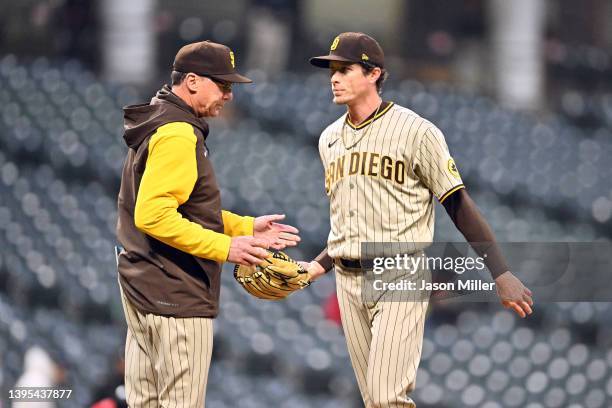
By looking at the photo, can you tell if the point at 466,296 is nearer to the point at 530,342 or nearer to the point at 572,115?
the point at 530,342

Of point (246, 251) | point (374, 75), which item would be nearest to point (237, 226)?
point (246, 251)

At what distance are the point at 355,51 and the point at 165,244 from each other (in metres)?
0.71

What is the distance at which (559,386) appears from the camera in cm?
490

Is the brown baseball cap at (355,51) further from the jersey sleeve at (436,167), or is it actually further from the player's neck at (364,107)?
the jersey sleeve at (436,167)

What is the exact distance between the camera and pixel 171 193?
2.16 m

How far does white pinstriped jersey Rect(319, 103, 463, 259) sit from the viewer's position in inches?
95.3

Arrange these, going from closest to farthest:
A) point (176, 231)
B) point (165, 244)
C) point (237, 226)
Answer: point (176, 231)
point (165, 244)
point (237, 226)

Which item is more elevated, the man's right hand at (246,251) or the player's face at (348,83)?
the player's face at (348,83)

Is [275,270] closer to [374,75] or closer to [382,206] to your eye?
[382,206]

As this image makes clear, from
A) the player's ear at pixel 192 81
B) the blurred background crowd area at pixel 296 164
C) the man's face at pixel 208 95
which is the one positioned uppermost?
the player's ear at pixel 192 81

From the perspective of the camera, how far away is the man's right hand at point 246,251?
2.22 metres

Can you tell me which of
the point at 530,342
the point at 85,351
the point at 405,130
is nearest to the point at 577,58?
the point at 530,342

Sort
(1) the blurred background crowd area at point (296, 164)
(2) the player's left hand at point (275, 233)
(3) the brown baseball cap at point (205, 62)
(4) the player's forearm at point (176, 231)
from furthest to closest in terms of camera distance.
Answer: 1. (1) the blurred background crowd area at point (296, 164)
2. (2) the player's left hand at point (275, 233)
3. (3) the brown baseball cap at point (205, 62)
4. (4) the player's forearm at point (176, 231)

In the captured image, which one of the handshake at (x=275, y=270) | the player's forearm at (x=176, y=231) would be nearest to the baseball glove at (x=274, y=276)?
the handshake at (x=275, y=270)
